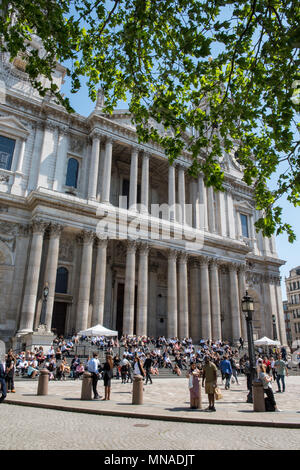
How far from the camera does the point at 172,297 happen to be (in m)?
31.7

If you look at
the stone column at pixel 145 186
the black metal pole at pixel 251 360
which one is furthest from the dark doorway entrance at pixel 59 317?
the black metal pole at pixel 251 360

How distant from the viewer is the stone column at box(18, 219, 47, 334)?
24.0m

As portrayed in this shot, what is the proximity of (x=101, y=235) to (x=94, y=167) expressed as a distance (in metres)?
6.93

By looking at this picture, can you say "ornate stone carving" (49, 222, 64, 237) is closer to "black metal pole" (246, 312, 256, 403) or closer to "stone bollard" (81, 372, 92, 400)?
"stone bollard" (81, 372, 92, 400)

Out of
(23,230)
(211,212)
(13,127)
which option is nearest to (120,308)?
(23,230)

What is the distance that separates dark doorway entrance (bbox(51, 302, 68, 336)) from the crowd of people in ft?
13.7

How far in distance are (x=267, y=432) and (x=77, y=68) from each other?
12.8 metres

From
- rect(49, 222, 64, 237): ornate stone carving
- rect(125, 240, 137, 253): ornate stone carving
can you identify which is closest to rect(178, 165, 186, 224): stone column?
rect(125, 240, 137, 253): ornate stone carving

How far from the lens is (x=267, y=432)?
314 inches

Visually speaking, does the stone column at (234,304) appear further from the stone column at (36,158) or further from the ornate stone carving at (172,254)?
the stone column at (36,158)

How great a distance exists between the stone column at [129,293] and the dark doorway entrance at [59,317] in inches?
205

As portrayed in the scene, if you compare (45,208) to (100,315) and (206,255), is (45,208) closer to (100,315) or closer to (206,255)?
(100,315)

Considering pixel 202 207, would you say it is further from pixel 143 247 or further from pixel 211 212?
pixel 143 247

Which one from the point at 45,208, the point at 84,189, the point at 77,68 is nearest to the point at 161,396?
the point at 77,68
